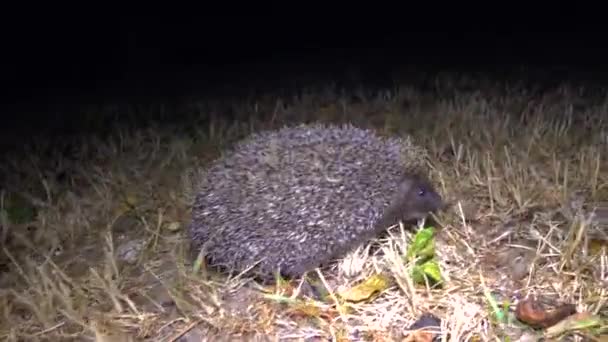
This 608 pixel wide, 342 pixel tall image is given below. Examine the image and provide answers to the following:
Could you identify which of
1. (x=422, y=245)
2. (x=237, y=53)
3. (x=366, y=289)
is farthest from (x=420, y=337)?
(x=237, y=53)

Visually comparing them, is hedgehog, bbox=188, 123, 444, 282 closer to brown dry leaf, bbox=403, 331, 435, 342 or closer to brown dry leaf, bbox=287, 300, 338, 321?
brown dry leaf, bbox=287, 300, 338, 321

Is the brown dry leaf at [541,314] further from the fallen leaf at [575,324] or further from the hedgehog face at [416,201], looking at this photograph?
the hedgehog face at [416,201]

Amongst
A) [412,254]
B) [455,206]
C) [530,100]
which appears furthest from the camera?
[530,100]

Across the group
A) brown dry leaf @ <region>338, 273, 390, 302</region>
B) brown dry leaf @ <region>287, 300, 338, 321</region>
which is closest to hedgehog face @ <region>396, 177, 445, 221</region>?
brown dry leaf @ <region>338, 273, 390, 302</region>

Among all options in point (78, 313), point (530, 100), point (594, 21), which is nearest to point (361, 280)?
point (78, 313)

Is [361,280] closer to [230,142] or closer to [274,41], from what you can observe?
[230,142]

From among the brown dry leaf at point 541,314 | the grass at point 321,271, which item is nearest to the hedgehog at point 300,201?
the grass at point 321,271
